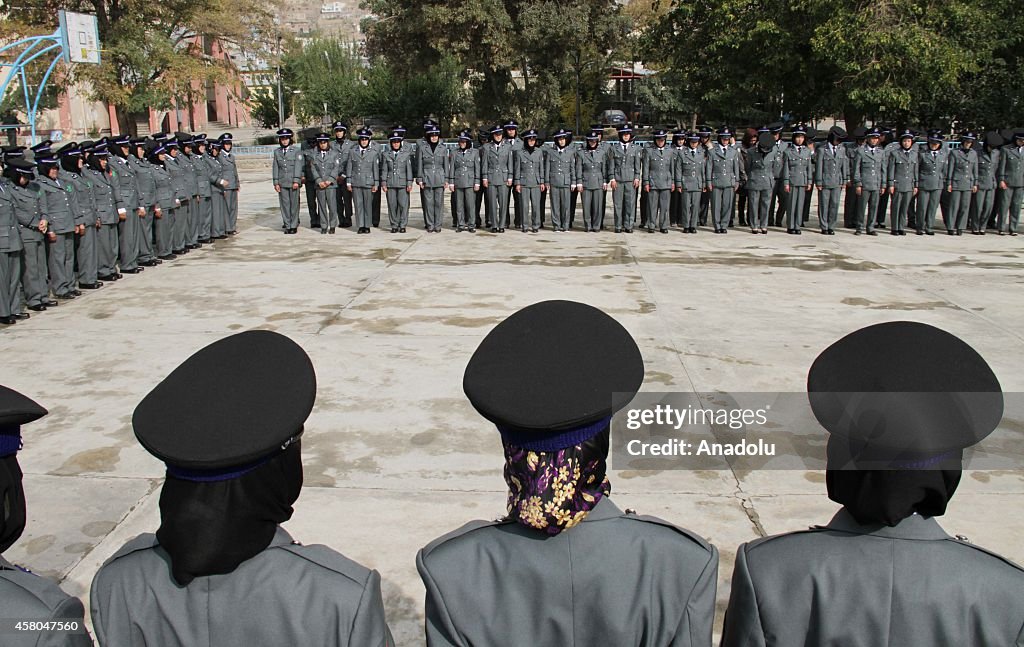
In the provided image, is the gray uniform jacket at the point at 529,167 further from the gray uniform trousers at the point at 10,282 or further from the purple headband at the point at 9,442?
the purple headband at the point at 9,442

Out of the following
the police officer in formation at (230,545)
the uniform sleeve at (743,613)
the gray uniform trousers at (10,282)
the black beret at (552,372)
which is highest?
the black beret at (552,372)

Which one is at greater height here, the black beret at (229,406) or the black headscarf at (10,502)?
the black beret at (229,406)

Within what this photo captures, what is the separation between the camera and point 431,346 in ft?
22.7

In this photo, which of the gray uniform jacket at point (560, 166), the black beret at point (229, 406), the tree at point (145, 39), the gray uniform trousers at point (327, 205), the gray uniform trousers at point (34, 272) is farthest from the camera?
the tree at point (145, 39)

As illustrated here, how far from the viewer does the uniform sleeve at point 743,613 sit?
1.73 m

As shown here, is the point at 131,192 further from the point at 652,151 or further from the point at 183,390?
the point at 183,390

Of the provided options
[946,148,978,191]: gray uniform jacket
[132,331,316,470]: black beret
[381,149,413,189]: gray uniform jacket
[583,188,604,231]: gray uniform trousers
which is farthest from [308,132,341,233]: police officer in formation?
[132,331,316,470]: black beret

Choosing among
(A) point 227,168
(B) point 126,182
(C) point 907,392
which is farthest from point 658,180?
(C) point 907,392

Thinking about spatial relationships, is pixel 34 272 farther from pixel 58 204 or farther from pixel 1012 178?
pixel 1012 178

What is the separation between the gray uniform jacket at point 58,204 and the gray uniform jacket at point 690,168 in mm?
7788

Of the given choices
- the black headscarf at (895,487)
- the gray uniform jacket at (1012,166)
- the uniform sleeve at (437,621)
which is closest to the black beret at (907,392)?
the black headscarf at (895,487)

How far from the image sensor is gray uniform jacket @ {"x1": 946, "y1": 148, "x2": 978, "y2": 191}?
1218 cm

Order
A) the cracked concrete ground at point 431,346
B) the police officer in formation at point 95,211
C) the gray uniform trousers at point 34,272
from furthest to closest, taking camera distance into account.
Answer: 1. the gray uniform trousers at point 34,272
2. the police officer in formation at point 95,211
3. the cracked concrete ground at point 431,346

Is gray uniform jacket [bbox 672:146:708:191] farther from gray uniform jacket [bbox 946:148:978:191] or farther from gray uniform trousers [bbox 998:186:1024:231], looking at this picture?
gray uniform trousers [bbox 998:186:1024:231]
